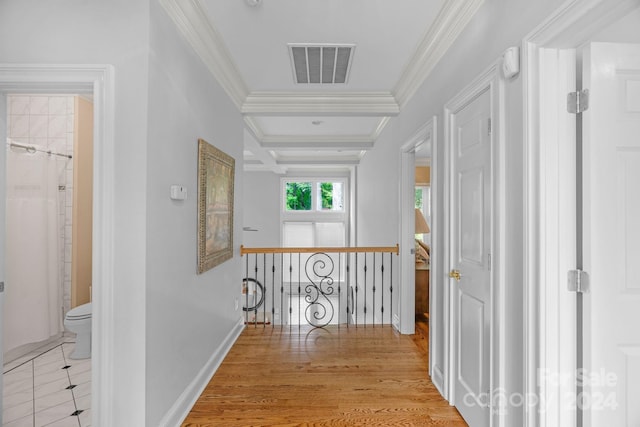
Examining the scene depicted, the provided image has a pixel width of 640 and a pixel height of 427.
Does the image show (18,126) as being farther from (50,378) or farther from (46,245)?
(50,378)

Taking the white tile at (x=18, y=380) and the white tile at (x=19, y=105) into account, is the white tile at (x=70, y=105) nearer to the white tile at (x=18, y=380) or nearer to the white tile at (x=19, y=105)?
the white tile at (x=19, y=105)

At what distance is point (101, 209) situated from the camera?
162 cm

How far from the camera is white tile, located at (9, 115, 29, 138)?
10.9ft

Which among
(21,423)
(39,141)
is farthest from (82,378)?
(39,141)

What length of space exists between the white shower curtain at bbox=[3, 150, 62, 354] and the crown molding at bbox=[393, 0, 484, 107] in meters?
3.59

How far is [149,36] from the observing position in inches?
65.6

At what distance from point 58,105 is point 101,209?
2.67 metres

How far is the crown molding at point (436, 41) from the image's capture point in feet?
6.48

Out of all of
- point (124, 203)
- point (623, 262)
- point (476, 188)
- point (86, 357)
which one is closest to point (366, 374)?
point (476, 188)

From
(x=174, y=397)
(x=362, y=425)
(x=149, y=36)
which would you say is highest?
(x=149, y=36)

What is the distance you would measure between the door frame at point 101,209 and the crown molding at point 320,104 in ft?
6.57

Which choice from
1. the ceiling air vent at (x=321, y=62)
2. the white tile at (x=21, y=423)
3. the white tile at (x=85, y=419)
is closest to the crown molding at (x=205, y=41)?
the ceiling air vent at (x=321, y=62)

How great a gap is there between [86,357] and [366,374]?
250 centimetres

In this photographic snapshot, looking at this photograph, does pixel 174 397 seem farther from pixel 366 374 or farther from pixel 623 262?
pixel 623 262
